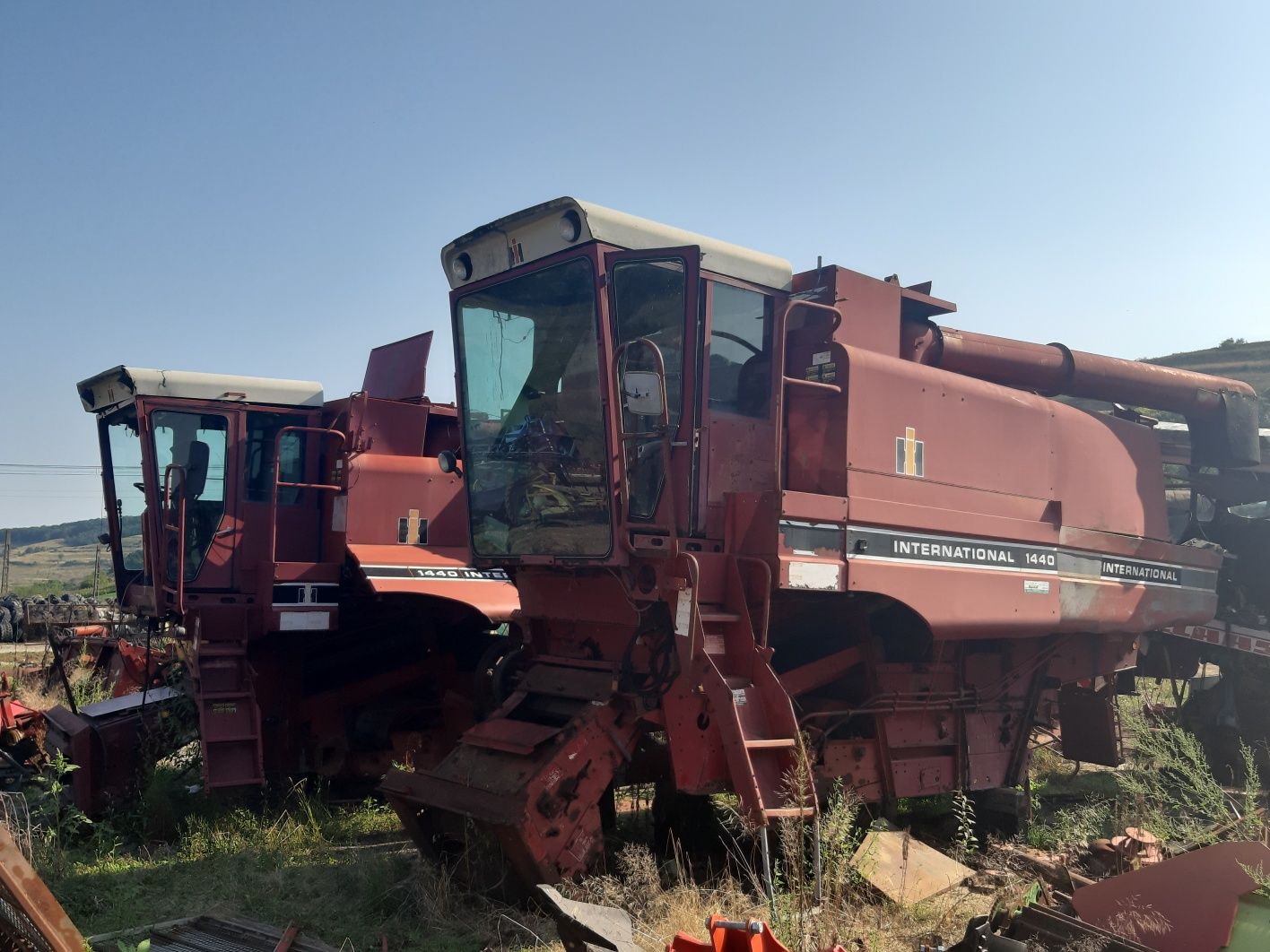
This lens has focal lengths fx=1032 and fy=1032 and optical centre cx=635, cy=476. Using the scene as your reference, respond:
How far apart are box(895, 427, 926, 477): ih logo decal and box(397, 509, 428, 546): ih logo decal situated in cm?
428

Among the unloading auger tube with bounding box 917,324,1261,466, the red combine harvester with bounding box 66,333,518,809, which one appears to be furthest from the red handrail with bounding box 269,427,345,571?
the unloading auger tube with bounding box 917,324,1261,466

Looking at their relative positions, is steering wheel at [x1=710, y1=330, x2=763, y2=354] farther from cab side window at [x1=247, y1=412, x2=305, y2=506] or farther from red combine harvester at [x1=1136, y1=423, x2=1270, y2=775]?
red combine harvester at [x1=1136, y1=423, x2=1270, y2=775]

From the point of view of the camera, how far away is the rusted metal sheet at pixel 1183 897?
4094 mm

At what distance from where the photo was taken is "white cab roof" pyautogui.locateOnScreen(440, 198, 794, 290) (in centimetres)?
542

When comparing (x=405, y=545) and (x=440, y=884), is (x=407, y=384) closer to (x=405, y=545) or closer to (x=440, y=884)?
(x=405, y=545)

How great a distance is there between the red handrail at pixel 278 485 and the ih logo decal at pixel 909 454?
4.58 metres

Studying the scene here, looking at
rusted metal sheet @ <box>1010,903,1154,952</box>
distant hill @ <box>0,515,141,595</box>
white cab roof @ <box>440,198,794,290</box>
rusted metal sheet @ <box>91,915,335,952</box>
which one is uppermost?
white cab roof @ <box>440,198,794,290</box>

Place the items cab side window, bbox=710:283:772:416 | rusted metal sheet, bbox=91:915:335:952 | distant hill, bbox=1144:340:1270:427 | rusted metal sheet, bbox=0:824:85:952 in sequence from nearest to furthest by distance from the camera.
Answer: rusted metal sheet, bbox=0:824:85:952 < rusted metal sheet, bbox=91:915:335:952 < cab side window, bbox=710:283:772:416 < distant hill, bbox=1144:340:1270:427

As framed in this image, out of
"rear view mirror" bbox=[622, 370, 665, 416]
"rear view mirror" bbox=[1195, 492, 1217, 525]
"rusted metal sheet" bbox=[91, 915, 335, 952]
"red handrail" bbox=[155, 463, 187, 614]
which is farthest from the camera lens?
"rear view mirror" bbox=[1195, 492, 1217, 525]

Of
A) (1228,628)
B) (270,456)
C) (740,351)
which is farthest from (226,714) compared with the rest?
(1228,628)

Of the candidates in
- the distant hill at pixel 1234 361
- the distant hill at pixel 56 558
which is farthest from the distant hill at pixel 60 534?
the distant hill at pixel 1234 361

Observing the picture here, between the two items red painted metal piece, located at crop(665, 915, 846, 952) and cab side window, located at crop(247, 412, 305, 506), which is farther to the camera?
cab side window, located at crop(247, 412, 305, 506)

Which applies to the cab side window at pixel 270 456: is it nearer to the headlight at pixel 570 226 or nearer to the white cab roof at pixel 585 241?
the white cab roof at pixel 585 241

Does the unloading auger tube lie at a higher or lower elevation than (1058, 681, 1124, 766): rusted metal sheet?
higher
